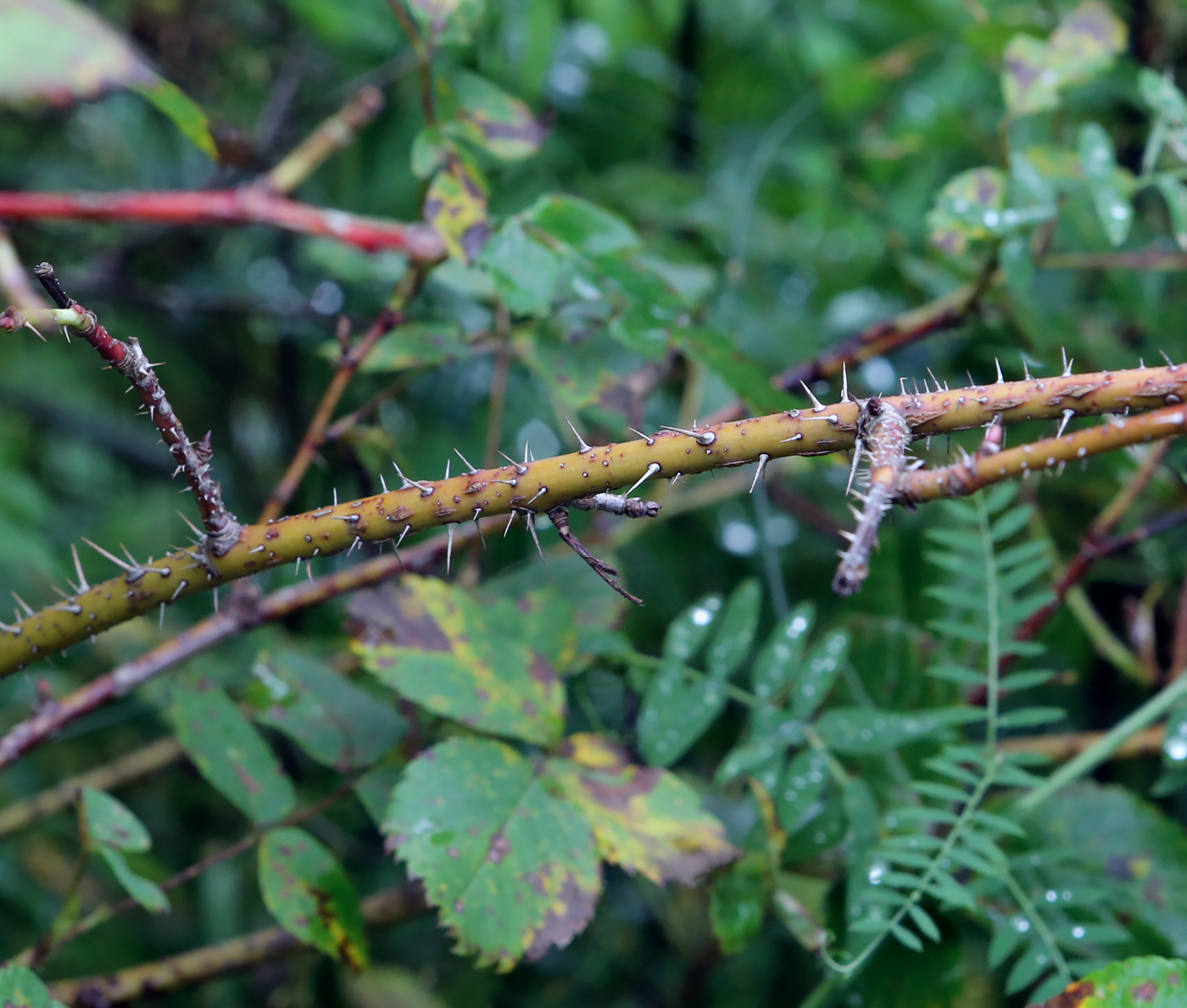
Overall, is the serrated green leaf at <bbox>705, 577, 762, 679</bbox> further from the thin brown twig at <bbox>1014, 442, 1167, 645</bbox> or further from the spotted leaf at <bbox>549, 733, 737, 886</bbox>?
the thin brown twig at <bbox>1014, 442, 1167, 645</bbox>

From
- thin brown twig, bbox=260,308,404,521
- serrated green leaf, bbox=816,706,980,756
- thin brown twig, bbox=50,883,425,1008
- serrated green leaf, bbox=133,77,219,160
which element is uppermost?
serrated green leaf, bbox=133,77,219,160

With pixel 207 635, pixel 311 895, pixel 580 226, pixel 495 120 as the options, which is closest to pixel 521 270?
pixel 580 226

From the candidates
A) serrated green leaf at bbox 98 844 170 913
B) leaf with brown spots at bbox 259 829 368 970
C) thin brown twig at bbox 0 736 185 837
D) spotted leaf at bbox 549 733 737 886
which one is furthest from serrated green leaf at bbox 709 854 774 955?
thin brown twig at bbox 0 736 185 837

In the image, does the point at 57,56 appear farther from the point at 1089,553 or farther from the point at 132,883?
the point at 1089,553

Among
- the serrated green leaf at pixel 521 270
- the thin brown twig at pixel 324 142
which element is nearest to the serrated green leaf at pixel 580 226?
the serrated green leaf at pixel 521 270

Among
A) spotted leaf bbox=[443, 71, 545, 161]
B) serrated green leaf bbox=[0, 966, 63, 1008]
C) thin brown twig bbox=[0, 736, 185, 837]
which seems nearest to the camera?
serrated green leaf bbox=[0, 966, 63, 1008]

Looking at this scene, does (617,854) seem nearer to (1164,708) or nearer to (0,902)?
(1164,708)
